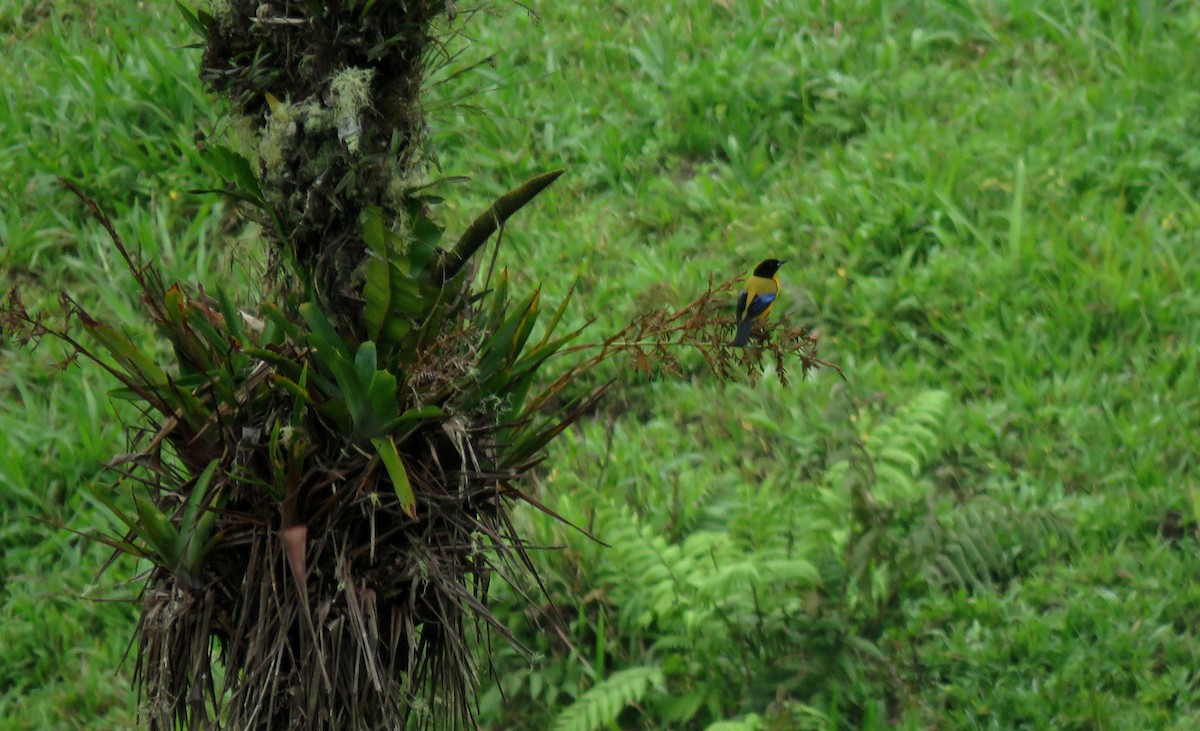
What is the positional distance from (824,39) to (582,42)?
114 cm

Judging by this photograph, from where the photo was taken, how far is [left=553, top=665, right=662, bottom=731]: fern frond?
3631 millimetres

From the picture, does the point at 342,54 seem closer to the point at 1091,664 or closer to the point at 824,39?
the point at 1091,664

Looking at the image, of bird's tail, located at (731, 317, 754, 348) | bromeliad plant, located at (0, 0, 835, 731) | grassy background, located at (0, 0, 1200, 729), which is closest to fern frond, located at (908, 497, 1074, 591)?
grassy background, located at (0, 0, 1200, 729)

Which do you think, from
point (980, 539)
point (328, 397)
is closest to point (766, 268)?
point (980, 539)

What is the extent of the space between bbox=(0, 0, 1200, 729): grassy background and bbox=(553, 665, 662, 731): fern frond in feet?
0.11

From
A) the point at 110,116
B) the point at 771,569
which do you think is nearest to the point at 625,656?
the point at 771,569

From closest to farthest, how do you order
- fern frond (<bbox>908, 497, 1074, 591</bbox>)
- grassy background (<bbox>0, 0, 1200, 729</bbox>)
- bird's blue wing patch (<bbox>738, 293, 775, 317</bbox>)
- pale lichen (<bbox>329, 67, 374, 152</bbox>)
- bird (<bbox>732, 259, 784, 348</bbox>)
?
1. pale lichen (<bbox>329, 67, 374, 152</bbox>)
2. bird (<bbox>732, 259, 784, 348</bbox>)
3. bird's blue wing patch (<bbox>738, 293, 775, 317</bbox>)
4. fern frond (<bbox>908, 497, 1074, 591</bbox>)
5. grassy background (<bbox>0, 0, 1200, 729</bbox>)

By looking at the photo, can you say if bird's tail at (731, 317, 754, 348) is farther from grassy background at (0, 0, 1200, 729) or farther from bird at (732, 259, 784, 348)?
grassy background at (0, 0, 1200, 729)

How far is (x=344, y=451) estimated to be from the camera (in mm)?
2568

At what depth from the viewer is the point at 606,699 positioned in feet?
12.0

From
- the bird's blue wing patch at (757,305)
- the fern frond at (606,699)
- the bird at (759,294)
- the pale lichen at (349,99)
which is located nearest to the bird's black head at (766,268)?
the bird at (759,294)

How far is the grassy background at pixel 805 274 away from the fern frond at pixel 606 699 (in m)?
0.03

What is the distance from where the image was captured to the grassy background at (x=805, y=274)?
13.1 ft

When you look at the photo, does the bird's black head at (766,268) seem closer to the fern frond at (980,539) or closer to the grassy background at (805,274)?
the grassy background at (805,274)
